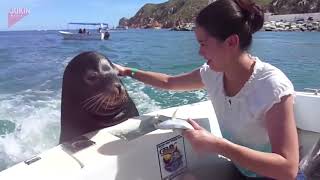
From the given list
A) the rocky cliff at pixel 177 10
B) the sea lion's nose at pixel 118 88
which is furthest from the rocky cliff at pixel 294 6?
the sea lion's nose at pixel 118 88

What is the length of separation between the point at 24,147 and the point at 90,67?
282 centimetres

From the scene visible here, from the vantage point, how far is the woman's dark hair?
5.30ft

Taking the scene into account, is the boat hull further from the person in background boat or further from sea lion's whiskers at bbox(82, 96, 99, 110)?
the person in background boat

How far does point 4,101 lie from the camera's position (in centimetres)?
736

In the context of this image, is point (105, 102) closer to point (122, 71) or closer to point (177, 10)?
point (122, 71)

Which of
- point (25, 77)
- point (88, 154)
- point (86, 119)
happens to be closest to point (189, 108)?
point (86, 119)

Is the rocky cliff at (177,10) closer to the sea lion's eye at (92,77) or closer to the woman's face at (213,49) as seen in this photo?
the sea lion's eye at (92,77)

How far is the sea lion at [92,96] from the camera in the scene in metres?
2.33

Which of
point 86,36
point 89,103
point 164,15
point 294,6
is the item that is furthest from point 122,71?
point 164,15

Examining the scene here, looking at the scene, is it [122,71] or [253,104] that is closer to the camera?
[253,104]

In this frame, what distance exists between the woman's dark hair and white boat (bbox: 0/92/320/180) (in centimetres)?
58

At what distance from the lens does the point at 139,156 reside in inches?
73.2

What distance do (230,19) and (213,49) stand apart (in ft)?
0.44

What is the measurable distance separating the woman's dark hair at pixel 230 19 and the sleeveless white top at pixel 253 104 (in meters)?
0.15
